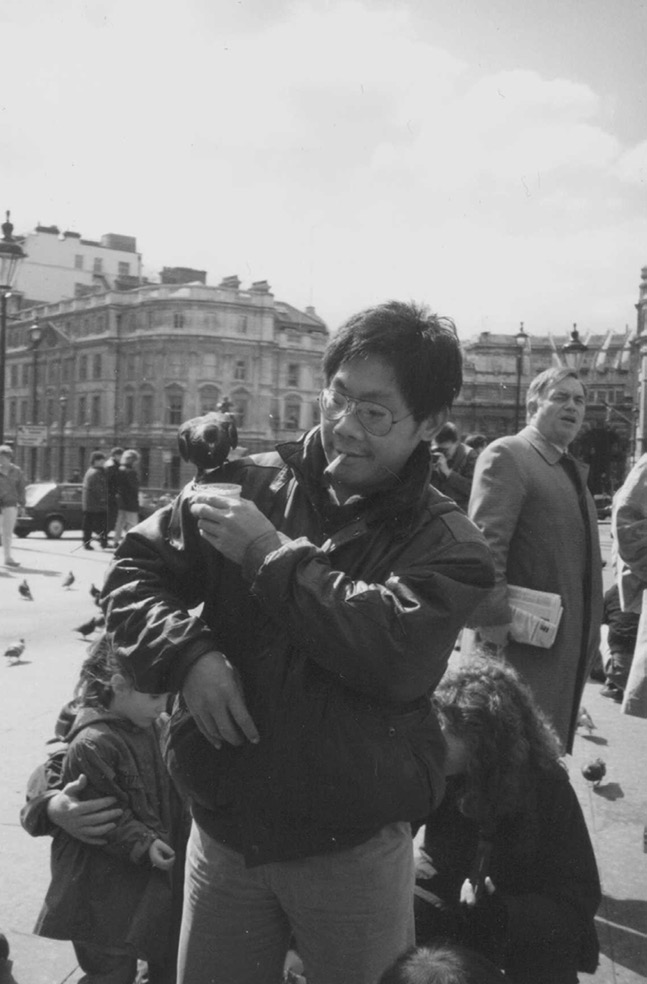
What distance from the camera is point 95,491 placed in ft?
60.2

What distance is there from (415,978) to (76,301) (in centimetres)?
8325

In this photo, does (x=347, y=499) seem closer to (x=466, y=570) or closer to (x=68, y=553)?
(x=466, y=570)

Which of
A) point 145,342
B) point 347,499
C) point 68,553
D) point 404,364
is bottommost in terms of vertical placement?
point 68,553

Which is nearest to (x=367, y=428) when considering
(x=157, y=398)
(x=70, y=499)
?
(x=70, y=499)

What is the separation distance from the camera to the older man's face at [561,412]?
13.4ft

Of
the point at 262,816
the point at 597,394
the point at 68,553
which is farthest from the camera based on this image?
the point at 597,394

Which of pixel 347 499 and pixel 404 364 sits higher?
pixel 404 364

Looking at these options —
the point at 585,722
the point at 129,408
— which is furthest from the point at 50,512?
the point at 129,408

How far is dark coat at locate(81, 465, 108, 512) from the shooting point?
1833 centimetres

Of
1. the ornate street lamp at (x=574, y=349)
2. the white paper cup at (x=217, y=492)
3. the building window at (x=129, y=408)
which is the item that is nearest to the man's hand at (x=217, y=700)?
the white paper cup at (x=217, y=492)

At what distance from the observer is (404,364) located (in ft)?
6.43

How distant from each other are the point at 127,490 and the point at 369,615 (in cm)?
1651

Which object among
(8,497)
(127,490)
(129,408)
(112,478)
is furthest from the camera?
(129,408)

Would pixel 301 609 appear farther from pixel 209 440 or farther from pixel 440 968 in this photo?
pixel 440 968
